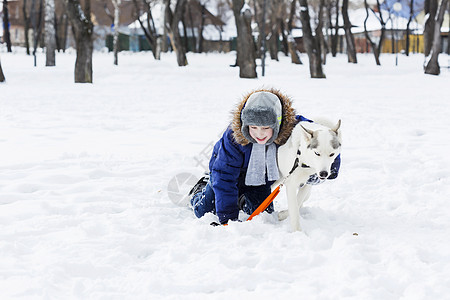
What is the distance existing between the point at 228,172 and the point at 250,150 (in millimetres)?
213

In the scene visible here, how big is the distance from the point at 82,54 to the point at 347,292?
13.3m

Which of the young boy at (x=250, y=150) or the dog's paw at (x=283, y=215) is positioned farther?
the dog's paw at (x=283, y=215)

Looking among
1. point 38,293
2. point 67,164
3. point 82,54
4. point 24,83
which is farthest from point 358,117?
point 24,83

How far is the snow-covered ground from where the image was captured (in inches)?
107

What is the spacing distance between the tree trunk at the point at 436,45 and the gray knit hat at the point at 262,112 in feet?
47.7

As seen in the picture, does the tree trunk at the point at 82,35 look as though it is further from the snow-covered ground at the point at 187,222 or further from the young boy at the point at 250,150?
the young boy at the point at 250,150

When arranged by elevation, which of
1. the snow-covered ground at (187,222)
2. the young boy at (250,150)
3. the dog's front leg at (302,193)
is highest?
the young boy at (250,150)

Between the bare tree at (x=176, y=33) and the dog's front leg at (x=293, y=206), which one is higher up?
the bare tree at (x=176, y=33)

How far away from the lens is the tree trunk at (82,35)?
46.3ft

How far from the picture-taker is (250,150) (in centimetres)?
358

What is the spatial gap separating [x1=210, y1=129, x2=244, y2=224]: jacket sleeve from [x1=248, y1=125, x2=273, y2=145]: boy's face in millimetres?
221

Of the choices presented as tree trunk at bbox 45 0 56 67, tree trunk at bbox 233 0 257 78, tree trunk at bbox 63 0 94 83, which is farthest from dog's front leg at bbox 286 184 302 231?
tree trunk at bbox 45 0 56 67

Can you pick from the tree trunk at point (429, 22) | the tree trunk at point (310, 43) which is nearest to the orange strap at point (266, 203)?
the tree trunk at point (310, 43)

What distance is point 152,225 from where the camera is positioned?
12.0 ft
